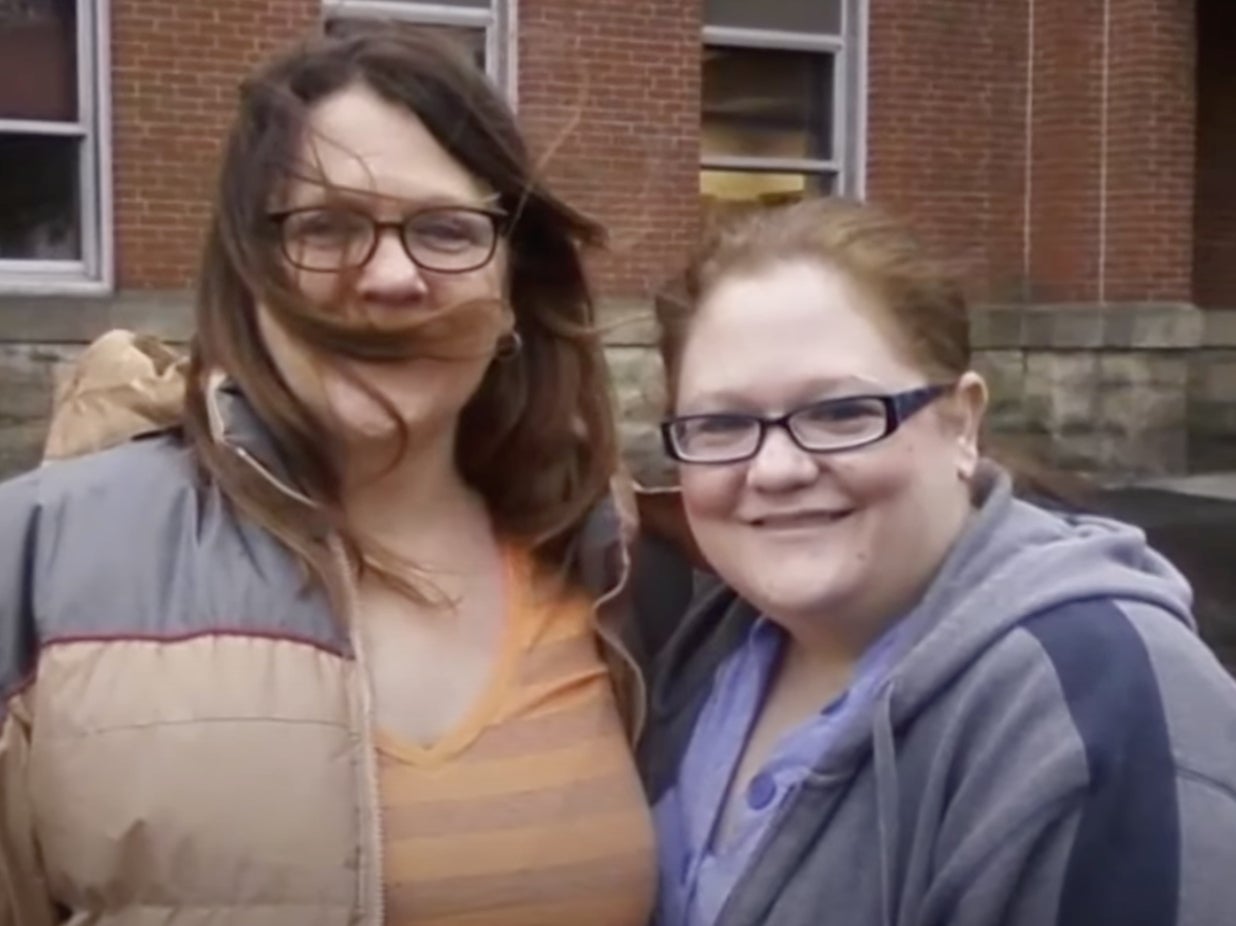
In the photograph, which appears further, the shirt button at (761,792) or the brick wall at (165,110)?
the brick wall at (165,110)

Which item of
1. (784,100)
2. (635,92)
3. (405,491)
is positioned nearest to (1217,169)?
(784,100)

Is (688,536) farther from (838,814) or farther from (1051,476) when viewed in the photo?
(838,814)

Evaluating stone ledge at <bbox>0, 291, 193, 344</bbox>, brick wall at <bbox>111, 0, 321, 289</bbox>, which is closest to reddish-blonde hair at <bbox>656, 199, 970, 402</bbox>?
stone ledge at <bbox>0, 291, 193, 344</bbox>

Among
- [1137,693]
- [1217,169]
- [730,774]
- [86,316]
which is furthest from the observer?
[1217,169]

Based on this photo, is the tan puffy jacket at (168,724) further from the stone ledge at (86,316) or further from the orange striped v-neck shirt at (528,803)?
the stone ledge at (86,316)

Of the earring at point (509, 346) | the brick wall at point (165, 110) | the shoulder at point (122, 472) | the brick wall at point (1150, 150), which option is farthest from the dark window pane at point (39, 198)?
the shoulder at point (122, 472)

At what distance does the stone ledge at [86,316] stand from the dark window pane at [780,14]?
3.80 m

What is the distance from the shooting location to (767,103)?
12.7 metres

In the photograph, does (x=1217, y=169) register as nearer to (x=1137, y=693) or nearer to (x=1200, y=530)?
(x=1200, y=530)

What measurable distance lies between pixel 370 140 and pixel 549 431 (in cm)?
46

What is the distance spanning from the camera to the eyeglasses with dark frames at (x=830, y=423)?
1901 mm

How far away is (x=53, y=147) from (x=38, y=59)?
0.44 m

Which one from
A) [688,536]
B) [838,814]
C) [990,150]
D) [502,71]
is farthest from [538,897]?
[990,150]

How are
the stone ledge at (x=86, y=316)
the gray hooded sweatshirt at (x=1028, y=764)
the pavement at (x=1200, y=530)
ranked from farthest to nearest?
the stone ledge at (x=86, y=316)
the pavement at (x=1200, y=530)
the gray hooded sweatshirt at (x=1028, y=764)
